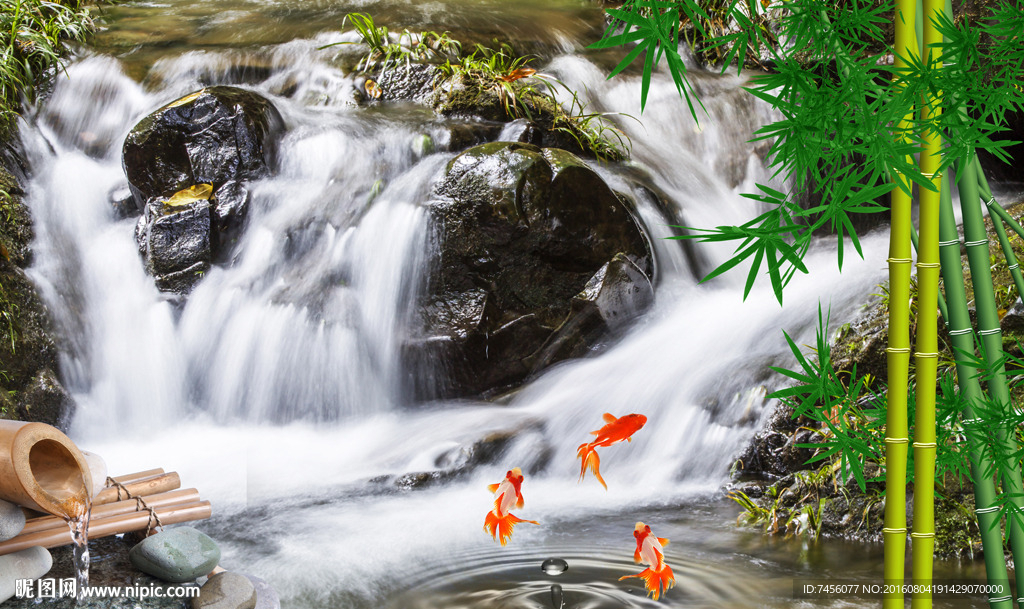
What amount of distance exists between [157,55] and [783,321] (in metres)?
5.40

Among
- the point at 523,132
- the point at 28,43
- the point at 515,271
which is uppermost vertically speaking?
the point at 28,43

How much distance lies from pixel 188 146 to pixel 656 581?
14.0 feet

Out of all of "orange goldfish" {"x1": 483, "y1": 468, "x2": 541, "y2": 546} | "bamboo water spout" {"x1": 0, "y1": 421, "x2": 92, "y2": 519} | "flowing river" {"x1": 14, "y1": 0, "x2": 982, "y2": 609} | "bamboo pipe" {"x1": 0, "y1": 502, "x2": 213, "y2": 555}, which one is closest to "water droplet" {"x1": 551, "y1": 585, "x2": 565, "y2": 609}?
"flowing river" {"x1": 14, "y1": 0, "x2": 982, "y2": 609}

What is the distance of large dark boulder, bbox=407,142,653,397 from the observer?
4465 mm

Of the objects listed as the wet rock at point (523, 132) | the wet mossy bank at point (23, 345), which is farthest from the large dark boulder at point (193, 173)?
the wet rock at point (523, 132)

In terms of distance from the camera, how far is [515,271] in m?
4.54

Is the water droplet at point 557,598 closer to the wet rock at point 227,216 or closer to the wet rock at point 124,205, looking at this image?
the wet rock at point 227,216

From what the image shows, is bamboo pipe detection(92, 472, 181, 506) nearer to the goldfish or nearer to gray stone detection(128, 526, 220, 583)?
gray stone detection(128, 526, 220, 583)

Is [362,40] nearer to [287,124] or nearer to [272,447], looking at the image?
[287,124]

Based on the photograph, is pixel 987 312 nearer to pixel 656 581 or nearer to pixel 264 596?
pixel 656 581

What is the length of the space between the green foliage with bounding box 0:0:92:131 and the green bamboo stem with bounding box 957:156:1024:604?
6.04 meters

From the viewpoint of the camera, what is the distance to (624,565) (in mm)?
2773

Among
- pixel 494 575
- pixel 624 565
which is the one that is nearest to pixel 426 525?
pixel 494 575

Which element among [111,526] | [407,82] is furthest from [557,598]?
[407,82]
